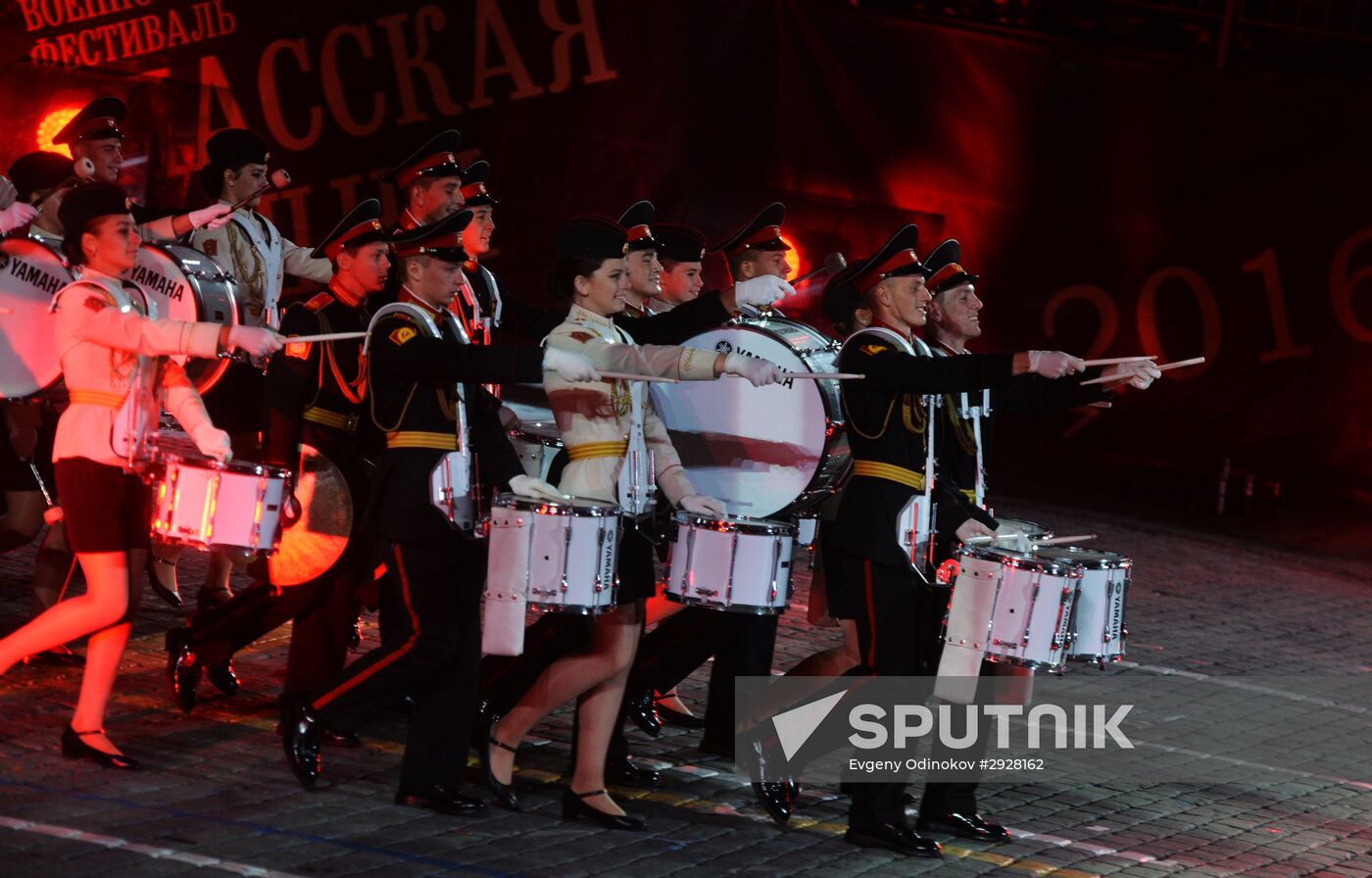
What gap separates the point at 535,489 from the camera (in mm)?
6246

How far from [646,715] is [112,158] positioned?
3.44 metres

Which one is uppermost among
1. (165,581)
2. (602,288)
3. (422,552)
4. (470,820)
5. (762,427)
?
(602,288)

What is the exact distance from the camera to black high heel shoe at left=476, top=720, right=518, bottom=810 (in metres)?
6.54

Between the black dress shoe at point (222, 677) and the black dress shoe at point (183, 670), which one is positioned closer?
the black dress shoe at point (183, 670)

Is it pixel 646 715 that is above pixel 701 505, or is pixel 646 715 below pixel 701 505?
below

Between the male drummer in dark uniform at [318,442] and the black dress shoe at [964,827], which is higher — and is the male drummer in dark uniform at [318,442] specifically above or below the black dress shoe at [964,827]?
above

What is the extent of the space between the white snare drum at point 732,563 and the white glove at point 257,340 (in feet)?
4.85

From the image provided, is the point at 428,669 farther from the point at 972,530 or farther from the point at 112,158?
the point at 112,158

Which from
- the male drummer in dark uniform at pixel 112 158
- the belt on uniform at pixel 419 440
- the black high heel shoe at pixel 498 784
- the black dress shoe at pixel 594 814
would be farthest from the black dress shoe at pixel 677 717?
the male drummer in dark uniform at pixel 112 158

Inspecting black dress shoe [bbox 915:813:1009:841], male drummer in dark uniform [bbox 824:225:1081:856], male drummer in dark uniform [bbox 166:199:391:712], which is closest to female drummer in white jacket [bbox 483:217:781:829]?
male drummer in dark uniform [bbox 824:225:1081:856]

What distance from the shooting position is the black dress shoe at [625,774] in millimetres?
7039

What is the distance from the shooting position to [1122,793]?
7512mm

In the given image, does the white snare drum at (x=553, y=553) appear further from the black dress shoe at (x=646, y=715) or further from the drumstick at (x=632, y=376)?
the black dress shoe at (x=646, y=715)

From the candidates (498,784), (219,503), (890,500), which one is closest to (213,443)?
(219,503)
